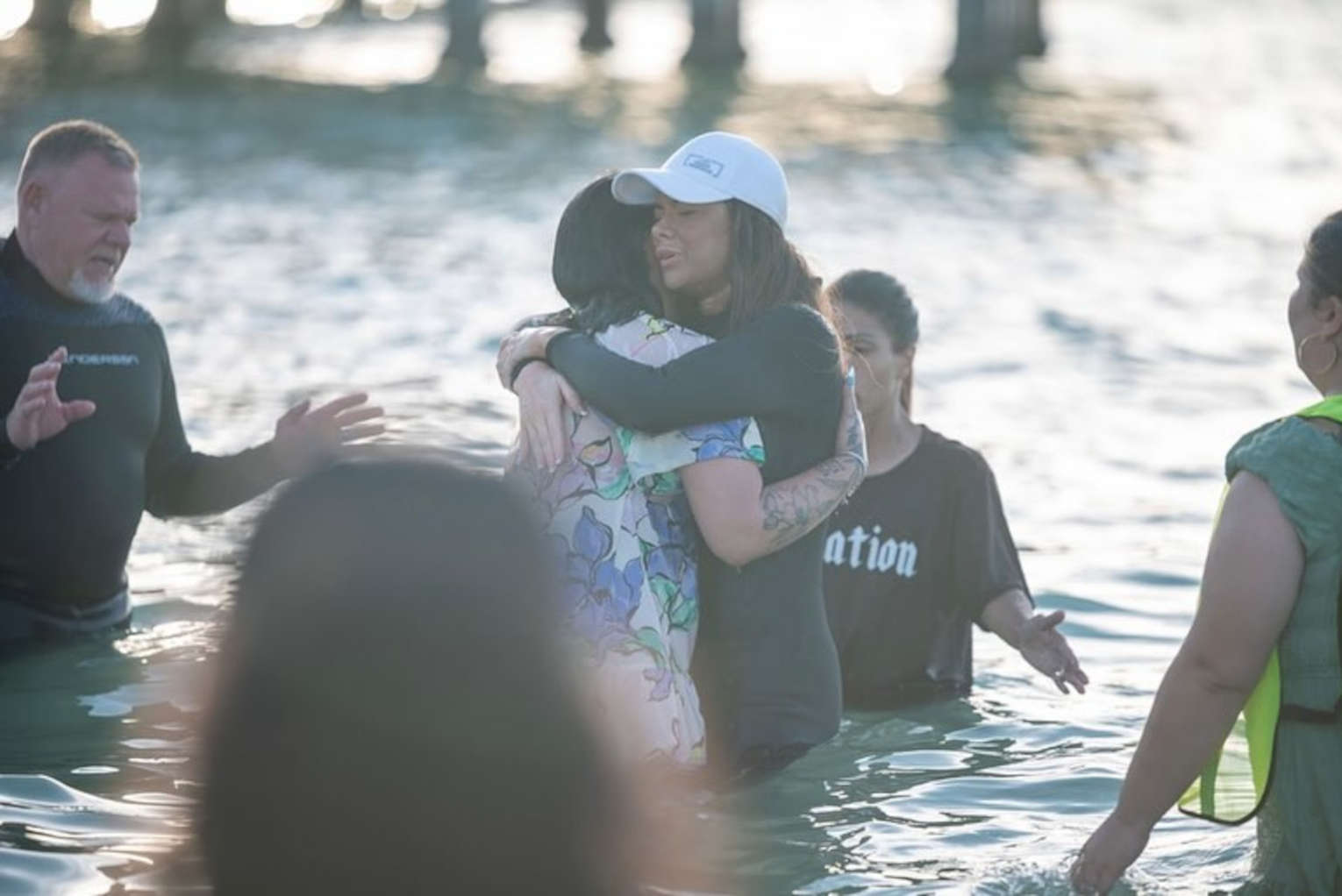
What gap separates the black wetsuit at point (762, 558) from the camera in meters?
5.54

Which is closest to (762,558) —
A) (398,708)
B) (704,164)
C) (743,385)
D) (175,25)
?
(743,385)

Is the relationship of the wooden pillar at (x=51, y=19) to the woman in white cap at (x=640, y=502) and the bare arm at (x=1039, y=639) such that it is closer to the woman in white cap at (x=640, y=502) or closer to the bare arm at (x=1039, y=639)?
the bare arm at (x=1039, y=639)

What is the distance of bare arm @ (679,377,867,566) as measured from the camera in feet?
18.4

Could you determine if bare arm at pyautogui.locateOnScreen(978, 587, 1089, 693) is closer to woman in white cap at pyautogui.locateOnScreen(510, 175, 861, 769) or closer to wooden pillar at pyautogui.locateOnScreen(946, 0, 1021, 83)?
woman in white cap at pyautogui.locateOnScreen(510, 175, 861, 769)

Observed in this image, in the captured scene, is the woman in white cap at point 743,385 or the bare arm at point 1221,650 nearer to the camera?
the bare arm at point 1221,650

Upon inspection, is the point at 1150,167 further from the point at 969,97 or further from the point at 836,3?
the point at 836,3

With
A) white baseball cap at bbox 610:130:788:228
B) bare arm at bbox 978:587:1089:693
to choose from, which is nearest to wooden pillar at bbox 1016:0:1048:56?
bare arm at bbox 978:587:1089:693

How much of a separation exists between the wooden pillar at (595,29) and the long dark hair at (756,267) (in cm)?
3271

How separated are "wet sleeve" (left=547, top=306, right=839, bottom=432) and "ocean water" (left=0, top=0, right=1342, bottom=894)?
432 millimetres

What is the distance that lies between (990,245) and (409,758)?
1932 centimetres

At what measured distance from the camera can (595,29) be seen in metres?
38.1

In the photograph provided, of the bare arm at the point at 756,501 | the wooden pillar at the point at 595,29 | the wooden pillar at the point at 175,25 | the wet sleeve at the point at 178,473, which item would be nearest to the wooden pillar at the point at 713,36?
the wooden pillar at the point at 595,29

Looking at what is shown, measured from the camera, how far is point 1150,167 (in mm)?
26984

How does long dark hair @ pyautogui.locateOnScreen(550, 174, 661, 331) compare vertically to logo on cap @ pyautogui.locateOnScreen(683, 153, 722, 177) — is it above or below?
below
